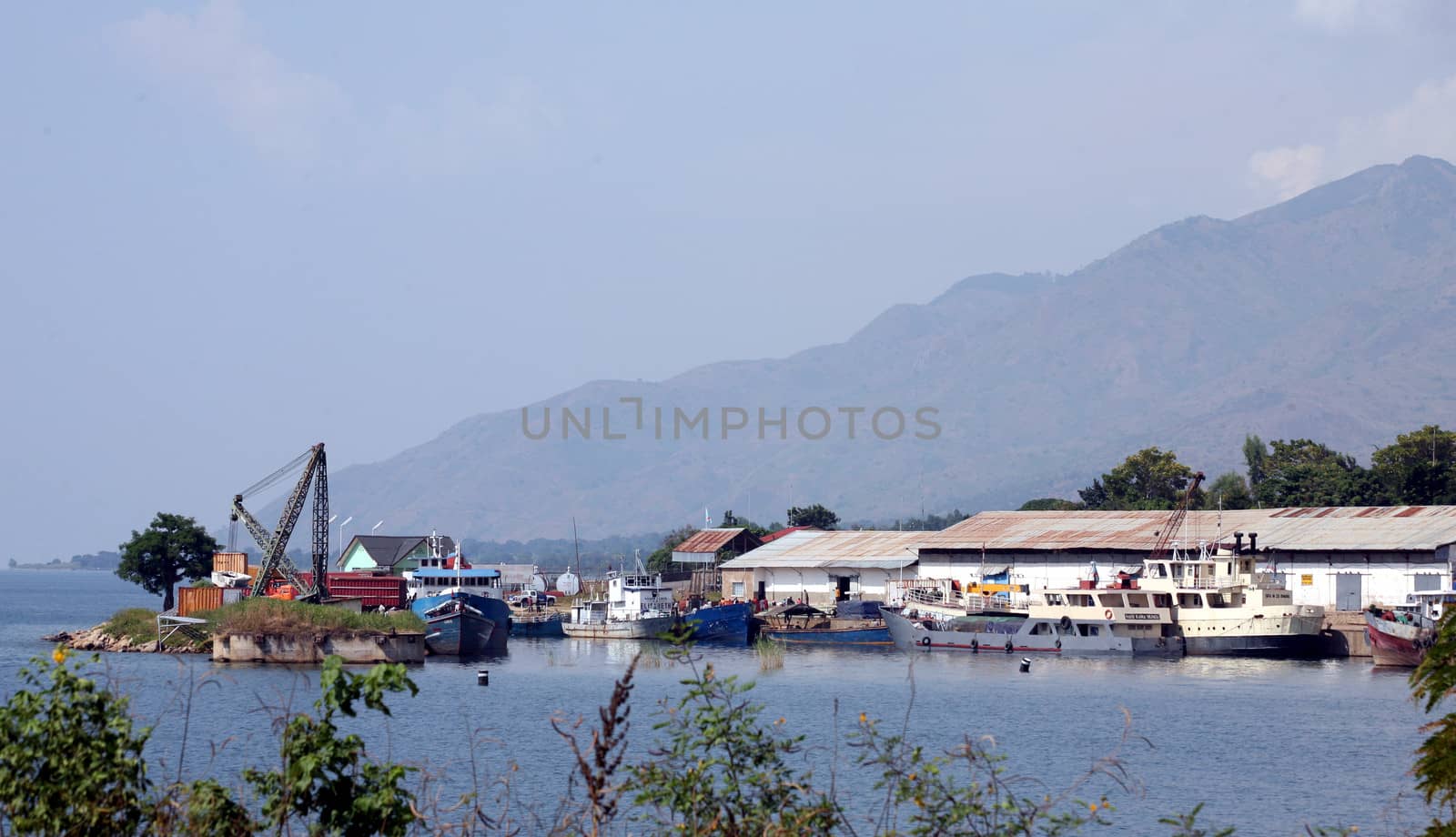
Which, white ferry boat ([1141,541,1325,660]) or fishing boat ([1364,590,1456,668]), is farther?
white ferry boat ([1141,541,1325,660])

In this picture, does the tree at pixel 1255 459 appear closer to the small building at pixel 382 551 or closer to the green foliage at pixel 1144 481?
the green foliage at pixel 1144 481

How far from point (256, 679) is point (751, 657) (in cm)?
2186

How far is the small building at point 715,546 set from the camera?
322 feet

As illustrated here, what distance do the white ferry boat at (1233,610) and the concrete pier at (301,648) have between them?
30.0 meters

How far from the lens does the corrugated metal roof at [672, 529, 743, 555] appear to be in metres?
98.4

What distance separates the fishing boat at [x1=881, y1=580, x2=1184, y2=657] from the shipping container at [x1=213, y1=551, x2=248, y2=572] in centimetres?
3561

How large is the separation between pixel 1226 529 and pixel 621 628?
93.1 feet

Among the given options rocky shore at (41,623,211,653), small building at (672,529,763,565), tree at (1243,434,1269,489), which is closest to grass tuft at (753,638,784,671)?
rocky shore at (41,623,211,653)

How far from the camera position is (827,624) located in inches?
2825

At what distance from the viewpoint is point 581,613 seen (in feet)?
246

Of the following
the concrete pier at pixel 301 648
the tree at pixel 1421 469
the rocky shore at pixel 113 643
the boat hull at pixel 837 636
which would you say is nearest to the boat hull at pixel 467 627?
the concrete pier at pixel 301 648

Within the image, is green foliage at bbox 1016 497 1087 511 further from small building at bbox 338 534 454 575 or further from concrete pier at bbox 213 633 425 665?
concrete pier at bbox 213 633 425 665

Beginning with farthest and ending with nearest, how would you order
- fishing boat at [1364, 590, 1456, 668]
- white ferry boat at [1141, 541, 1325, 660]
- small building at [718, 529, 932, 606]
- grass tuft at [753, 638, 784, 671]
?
small building at [718, 529, 932, 606], white ferry boat at [1141, 541, 1325, 660], grass tuft at [753, 638, 784, 671], fishing boat at [1364, 590, 1456, 668]

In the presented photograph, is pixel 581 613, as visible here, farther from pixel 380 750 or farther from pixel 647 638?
pixel 380 750
